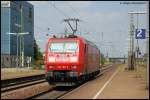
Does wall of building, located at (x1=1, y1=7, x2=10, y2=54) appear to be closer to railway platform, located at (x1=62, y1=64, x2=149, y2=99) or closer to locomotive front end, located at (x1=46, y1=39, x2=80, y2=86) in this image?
railway platform, located at (x1=62, y1=64, x2=149, y2=99)

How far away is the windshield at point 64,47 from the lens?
2730 centimetres

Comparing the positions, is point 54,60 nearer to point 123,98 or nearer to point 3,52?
point 123,98

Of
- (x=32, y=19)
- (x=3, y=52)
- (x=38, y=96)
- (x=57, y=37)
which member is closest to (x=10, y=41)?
(x=3, y=52)

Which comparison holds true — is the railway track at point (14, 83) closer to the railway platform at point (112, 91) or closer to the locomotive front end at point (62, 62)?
the locomotive front end at point (62, 62)

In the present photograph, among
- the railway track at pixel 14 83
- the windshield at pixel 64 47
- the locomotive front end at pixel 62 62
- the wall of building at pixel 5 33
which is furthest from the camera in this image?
the wall of building at pixel 5 33

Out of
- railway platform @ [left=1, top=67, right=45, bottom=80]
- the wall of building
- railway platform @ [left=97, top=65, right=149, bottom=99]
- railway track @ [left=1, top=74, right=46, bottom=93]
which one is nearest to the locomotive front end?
railway platform @ [left=97, top=65, right=149, bottom=99]

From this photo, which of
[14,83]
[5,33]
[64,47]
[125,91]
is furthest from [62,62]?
[5,33]

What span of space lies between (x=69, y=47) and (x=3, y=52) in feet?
229

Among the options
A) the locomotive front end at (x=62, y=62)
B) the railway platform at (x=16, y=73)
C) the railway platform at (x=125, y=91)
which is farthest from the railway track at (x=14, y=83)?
the railway platform at (x=125, y=91)

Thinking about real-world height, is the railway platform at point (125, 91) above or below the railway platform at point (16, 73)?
above

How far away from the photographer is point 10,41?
94.2 m

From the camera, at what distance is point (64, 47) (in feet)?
89.8

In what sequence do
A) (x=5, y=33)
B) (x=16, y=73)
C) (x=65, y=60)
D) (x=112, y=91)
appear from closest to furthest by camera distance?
(x=112, y=91) → (x=65, y=60) → (x=16, y=73) → (x=5, y=33)

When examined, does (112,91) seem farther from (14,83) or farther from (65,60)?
(14,83)
